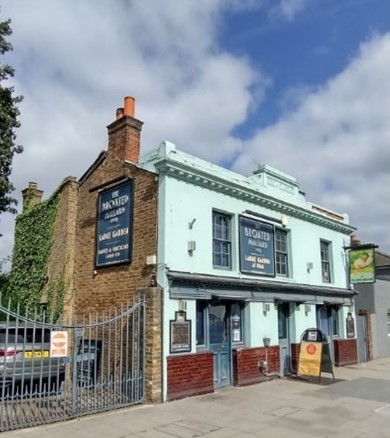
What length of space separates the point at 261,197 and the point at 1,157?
8.19 metres

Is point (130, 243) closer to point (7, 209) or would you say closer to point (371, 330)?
point (7, 209)

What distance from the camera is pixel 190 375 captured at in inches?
412

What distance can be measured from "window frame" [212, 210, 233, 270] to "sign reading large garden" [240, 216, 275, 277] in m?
0.35

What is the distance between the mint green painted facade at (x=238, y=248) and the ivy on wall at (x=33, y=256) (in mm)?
4605

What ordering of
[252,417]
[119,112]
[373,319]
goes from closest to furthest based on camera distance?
[252,417] < [119,112] < [373,319]

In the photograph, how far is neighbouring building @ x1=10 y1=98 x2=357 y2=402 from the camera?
34.5 feet

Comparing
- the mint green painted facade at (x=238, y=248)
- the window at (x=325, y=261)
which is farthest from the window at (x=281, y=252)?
the window at (x=325, y=261)

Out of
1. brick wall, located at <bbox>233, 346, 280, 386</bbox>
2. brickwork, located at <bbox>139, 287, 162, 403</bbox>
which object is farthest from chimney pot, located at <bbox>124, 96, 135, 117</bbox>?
brick wall, located at <bbox>233, 346, 280, 386</bbox>

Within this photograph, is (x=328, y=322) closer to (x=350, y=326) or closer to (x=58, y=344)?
(x=350, y=326)

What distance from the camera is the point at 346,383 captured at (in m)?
12.9

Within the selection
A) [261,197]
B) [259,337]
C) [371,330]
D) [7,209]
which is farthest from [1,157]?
[371,330]

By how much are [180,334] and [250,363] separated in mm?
2972

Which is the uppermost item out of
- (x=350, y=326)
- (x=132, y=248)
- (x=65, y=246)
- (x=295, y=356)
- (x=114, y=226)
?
(x=114, y=226)

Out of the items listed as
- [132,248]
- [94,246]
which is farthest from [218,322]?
[94,246]
